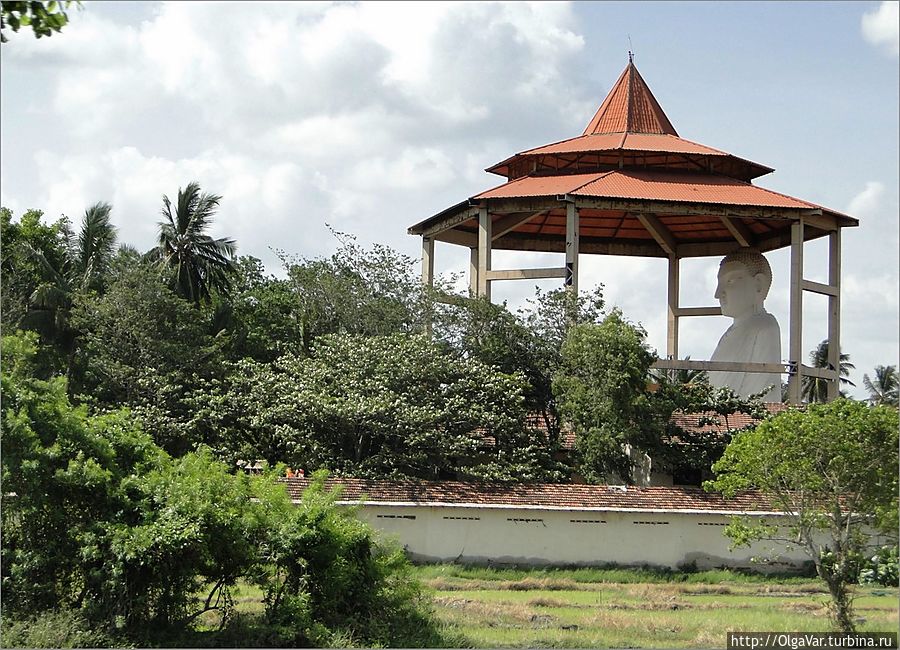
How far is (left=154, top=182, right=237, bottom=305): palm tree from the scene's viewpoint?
35.8m

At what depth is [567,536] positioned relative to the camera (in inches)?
930

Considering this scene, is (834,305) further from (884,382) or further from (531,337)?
(884,382)

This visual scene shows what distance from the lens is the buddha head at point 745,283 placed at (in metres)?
32.7

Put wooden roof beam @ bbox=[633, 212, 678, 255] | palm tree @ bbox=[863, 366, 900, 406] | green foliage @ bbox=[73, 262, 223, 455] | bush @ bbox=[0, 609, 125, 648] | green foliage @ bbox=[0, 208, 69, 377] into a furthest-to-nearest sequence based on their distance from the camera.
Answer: palm tree @ bbox=[863, 366, 900, 406]
wooden roof beam @ bbox=[633, 212, 678, 255]
green foliage @ bbox=[0, 208, 69, 377]
green foliage @ bbox=[73, 262, 223, 455]
bush @ bbox=[0, 609, 125, 648]

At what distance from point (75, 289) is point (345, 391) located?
9.65 metres

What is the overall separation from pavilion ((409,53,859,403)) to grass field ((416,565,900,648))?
701cm

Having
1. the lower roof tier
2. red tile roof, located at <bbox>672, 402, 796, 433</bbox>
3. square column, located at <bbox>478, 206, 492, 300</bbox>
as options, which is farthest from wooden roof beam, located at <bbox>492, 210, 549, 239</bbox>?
red tile roof, located at <bbox>672, 402, 796, 433</bbox>

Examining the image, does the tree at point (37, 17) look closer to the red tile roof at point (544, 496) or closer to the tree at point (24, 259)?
the red tile roof at point (544, 496)

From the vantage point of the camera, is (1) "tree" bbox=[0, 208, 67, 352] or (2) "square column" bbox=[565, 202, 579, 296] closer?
(2) "square column" bbox=[565, 202, 579, 296]

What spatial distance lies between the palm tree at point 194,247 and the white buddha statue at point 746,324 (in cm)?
1370

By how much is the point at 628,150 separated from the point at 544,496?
34.4 feet

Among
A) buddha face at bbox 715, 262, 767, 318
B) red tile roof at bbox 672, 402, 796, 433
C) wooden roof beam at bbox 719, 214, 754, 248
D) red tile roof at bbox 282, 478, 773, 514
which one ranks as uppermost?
wooden roof beam at bbox 719, 214, 754, 248

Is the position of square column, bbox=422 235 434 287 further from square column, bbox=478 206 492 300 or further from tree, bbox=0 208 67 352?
tree, bbox=0 208 67 352

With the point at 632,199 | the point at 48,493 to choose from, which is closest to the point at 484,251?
the point at 632,199
